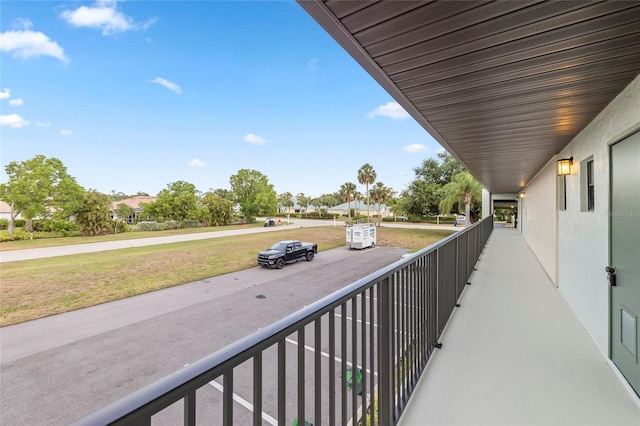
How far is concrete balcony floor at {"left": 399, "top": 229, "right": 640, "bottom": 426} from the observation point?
1.69 metres

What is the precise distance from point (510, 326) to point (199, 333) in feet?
19.2

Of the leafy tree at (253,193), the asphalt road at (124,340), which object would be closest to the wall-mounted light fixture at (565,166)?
the asphalt road at (124,340)

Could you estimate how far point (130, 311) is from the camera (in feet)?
25.0

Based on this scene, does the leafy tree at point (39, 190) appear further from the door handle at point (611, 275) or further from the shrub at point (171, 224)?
the door handle at point (611, 275)

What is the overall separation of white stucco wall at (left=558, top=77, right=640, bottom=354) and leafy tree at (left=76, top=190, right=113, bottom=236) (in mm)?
30730

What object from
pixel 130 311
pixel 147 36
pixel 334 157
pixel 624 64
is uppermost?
pixel 147 36

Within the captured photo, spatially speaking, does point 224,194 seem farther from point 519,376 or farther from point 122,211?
point 519,376

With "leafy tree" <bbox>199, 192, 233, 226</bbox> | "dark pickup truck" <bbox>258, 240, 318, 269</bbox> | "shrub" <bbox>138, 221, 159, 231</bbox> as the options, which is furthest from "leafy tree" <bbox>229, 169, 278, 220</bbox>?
"dark pickup truck" <bbox>258, 240, 318, 269</bbox>

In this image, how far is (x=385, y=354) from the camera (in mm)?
1438

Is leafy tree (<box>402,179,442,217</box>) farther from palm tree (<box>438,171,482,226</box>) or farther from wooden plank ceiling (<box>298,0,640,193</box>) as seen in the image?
wooden plank ceiling (<box>298,0,640,193</box>)

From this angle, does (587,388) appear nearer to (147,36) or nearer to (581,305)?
(581,305)

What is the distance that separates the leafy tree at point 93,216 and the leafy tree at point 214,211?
10.9 meters

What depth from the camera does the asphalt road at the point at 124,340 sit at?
4086mm

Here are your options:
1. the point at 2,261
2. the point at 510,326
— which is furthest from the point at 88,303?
the point at 510,326
